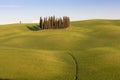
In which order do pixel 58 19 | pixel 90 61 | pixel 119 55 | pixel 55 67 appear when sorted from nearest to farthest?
pixel 55 67 → pixel 90 61 → pixel 119 55 → pixel 58 19

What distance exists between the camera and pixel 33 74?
1356 inches

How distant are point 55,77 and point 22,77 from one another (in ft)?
11.7

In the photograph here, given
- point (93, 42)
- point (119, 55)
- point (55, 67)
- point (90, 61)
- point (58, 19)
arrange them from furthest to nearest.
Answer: point (58, 19) < point (93, 42) < point (119, 55) < point (90, 61) < point (55, 67)

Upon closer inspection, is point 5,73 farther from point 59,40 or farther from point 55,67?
point 59,40

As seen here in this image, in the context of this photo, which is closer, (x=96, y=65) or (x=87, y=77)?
(x=87, y=77)

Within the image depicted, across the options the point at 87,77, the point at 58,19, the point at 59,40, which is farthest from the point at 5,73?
the point at 58,19

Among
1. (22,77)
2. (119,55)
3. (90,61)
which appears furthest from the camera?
(119,55)

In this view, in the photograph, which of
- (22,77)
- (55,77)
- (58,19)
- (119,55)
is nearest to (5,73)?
(22,77)

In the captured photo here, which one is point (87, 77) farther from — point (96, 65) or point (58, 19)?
point (58, 19)

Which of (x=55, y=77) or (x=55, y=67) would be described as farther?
(x=55, y=67)

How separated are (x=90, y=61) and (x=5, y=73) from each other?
39.1ft

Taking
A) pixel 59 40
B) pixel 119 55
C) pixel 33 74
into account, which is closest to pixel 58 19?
pixel 59 40

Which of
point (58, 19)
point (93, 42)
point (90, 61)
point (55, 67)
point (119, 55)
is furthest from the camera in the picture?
point (58, 19)

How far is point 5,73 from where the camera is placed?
34.2 meters
